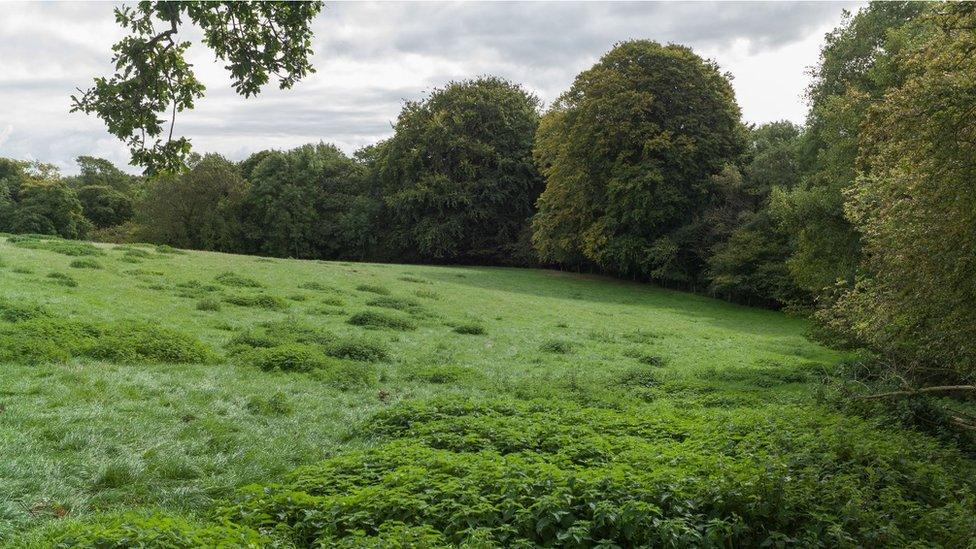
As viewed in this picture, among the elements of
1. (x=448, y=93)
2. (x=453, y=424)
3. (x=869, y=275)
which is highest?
(x=448, y=93)

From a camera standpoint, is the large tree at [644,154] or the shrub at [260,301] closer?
the shrub at [260,301]

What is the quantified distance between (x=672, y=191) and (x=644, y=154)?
3.00 m

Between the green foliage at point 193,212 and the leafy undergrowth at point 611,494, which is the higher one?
the green foliage at point 193,212

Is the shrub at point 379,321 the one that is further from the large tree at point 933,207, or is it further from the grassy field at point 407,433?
the large tree at point 933,207

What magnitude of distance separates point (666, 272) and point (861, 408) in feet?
94.9

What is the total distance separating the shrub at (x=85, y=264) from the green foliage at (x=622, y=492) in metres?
17.8

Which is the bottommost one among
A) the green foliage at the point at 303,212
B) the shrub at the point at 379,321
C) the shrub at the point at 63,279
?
the shrub at the point at 379,321

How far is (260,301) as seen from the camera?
72.7 feet

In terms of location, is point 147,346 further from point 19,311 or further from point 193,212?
point 193,212

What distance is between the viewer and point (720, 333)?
27656 mm

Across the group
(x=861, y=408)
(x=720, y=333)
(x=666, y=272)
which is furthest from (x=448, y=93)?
(x=861, y=408)

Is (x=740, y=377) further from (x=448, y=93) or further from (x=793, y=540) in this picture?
(x=448, y=93)

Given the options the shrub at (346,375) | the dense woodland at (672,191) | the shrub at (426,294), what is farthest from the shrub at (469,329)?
the dense woodland at (672,191)

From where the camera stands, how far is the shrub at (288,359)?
49.5ft
